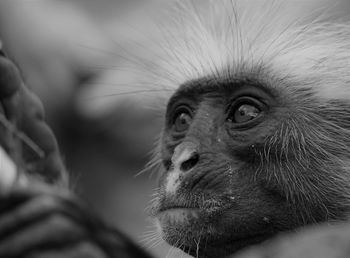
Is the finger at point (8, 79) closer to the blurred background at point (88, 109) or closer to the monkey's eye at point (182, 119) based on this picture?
the monkey's eye at point (182, 119)

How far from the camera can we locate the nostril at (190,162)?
4574 millimetres

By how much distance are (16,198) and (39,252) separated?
0.67ft

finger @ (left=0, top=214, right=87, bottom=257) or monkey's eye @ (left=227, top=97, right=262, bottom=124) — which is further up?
finger @ (left=0, top=214, right=87, bottom=257)

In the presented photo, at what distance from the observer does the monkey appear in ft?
14.8

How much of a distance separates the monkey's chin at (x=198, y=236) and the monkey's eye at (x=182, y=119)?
28.4 inches

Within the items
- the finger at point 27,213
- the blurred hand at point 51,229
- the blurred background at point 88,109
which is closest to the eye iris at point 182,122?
the blurred hand at point 51,229

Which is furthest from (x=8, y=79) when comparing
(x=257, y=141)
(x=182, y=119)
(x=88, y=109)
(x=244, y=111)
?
(x=88, y=109)

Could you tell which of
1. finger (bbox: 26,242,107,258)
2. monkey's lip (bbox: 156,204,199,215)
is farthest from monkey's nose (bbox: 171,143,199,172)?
Answer: finger (bbox: 26,242,107,258)

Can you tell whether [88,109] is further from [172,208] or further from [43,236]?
[43,236]

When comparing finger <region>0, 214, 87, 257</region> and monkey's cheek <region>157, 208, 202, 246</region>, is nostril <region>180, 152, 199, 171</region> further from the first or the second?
finger <region>0, 214, 87, 257</region>

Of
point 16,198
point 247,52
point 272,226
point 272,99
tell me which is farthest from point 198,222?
point 16,198

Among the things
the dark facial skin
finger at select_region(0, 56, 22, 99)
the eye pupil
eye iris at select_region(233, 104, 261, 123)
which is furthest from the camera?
Answer: the eye pupil

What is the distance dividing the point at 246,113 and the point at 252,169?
43cm

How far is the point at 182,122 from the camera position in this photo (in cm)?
523
